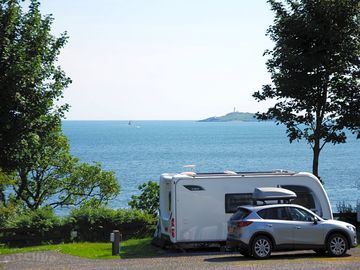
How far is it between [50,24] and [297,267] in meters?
12.8

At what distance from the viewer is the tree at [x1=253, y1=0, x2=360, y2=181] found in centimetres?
2391

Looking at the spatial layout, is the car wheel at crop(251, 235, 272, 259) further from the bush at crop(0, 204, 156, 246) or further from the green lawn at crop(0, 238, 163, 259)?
the bush at crop(0, 204, 156, 246)

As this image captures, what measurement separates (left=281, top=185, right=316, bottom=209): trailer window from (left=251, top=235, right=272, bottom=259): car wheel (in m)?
2.83

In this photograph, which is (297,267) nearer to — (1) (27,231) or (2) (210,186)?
(2) (210,186)

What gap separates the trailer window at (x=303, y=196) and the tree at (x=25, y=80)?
901 centimetres

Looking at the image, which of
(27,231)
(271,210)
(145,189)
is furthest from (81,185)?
(271,210)

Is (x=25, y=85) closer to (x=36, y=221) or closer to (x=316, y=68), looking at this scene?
(x=36, y=221)

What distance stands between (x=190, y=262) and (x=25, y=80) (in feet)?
28.7

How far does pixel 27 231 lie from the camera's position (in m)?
22.2

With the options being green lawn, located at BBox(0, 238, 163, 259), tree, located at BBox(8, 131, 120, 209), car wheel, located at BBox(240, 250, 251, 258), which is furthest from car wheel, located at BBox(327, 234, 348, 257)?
tree, located at BBox(8, 131, 120, 209)

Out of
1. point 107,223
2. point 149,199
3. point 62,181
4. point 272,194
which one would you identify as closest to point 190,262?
point 272,194

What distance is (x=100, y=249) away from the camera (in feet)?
67.8

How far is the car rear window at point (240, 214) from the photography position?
1784 cm

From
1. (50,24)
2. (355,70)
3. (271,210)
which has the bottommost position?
(271,210)
